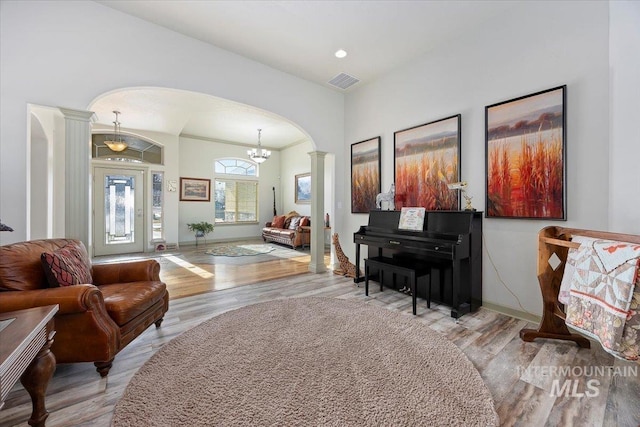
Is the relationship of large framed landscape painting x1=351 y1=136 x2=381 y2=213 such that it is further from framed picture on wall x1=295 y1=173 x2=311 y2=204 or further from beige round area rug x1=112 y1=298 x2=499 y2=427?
framed picture on wall x1=295 y1=173 x2=311 y2=204

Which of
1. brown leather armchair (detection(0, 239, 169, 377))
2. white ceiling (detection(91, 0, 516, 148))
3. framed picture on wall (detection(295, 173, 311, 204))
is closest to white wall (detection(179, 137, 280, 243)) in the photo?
framed picture on wall (detection(295, 173, 311, 204))

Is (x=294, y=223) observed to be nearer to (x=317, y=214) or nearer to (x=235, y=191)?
(x=235, y=191)

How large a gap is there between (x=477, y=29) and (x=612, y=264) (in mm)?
2984

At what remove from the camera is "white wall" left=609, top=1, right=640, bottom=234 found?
6.87 feet

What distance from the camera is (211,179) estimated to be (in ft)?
26.5

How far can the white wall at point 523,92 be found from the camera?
2.33 m

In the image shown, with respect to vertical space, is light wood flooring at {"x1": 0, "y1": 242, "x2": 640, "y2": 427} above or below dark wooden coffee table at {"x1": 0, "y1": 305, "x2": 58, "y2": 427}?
below

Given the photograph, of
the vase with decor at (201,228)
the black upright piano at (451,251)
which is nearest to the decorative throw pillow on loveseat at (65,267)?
the black upright piano at (451,251)

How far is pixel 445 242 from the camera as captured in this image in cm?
278

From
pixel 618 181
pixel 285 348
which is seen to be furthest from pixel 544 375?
pixel 285 348

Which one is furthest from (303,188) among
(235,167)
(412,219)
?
(412,219)

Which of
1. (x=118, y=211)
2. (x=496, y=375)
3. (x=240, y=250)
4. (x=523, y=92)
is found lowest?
(x=496, y=375)

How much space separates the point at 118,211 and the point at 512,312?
8.06 meters

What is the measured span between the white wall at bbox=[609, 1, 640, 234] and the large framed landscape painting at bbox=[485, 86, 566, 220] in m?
0.32
